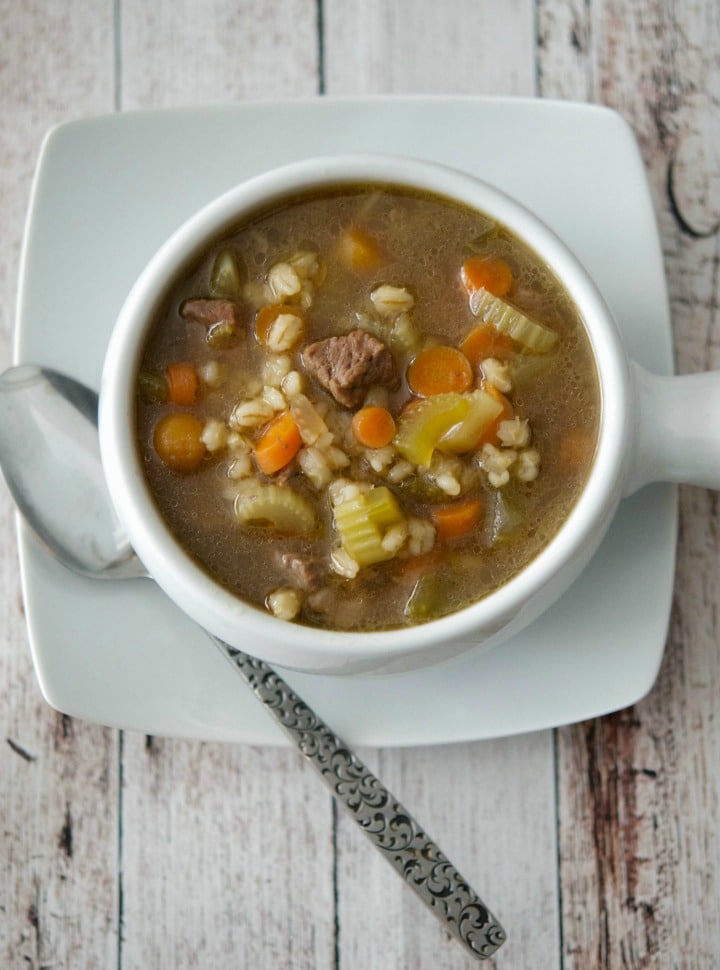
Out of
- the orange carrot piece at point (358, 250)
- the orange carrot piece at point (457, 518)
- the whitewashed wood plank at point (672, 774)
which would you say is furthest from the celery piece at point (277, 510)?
the whitewashed wood plank at point (672, 774)


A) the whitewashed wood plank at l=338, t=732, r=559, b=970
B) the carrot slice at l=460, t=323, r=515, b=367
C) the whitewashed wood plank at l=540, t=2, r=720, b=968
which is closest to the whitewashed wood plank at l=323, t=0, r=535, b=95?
the whitewashed wood plank at l=540, t=2, r=720, b=968

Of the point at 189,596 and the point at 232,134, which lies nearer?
the point at 189,596

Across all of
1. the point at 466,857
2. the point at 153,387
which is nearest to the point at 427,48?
the point at 153,387

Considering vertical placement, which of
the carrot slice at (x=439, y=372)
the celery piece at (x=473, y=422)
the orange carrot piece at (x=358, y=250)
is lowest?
the celery piece at (x=473, y=422)

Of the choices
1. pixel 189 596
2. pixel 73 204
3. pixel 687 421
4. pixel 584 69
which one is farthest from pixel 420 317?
pixel 584 69

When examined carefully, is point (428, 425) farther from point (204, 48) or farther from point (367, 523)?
point (204, 48)

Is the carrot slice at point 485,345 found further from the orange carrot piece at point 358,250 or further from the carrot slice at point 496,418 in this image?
the orange carrot piece at point 358,250

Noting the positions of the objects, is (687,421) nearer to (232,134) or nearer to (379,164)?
(379,164)
